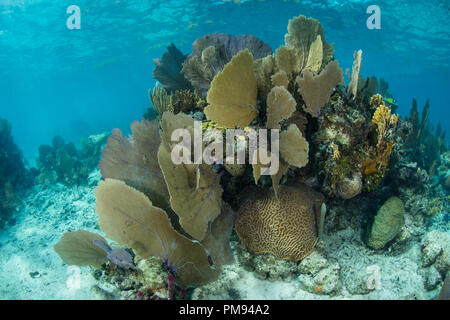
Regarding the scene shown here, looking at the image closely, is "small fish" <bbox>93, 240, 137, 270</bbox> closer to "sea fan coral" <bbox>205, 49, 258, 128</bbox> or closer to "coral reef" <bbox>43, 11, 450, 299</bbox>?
"coral reef" <bbox>43, 11, 450, 299</bbox>

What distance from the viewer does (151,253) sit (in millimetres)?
2699

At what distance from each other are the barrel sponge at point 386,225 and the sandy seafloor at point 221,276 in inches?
8.0

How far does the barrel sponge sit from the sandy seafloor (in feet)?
0.66

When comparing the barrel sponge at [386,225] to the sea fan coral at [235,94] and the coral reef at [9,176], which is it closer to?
the sea fan coral at [235,94]

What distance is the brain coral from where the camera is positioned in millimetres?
2949

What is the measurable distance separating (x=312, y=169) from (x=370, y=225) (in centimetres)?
114

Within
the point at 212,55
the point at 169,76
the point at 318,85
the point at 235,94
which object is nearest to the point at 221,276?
the point at 235,94

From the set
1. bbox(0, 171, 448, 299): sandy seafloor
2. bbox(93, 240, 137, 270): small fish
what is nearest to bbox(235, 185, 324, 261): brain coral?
bbox(0, 171, 448, 299): sandy seafloor

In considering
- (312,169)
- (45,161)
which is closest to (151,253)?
(312,169)

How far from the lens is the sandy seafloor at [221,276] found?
2.92 m

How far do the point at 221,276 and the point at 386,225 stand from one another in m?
2.22

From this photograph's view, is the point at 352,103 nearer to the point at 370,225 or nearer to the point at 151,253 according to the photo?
the point at 370,225

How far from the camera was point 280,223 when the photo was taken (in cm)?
298

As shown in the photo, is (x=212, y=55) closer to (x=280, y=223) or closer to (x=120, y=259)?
(x=280, y=223)
